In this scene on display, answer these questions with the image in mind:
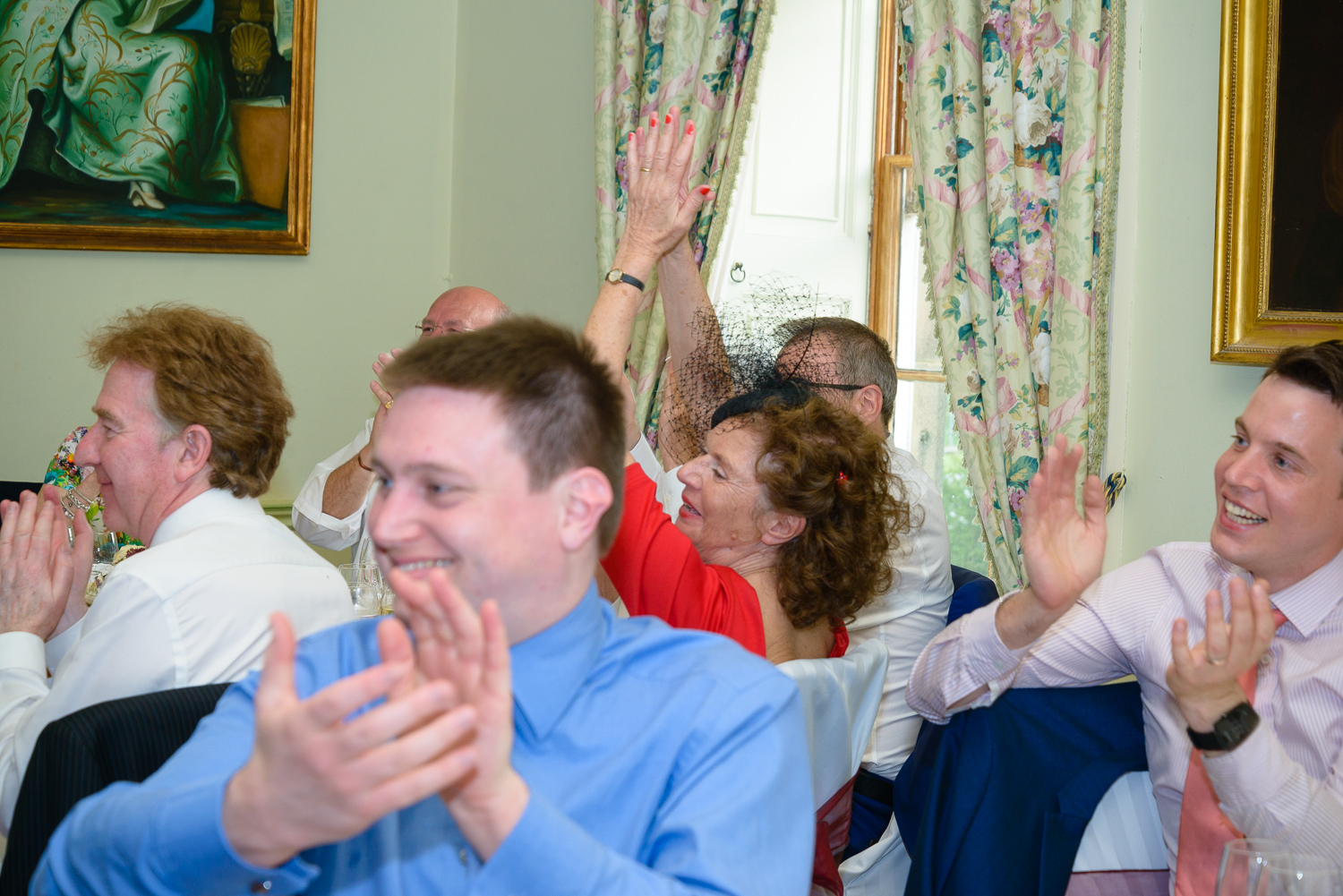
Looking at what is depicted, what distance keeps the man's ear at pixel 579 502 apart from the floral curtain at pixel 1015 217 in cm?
203

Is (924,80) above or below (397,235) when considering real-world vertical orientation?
above

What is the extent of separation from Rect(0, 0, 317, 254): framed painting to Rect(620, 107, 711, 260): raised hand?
243cm

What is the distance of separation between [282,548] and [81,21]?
10.3 feet

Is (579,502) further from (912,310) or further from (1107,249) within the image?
(912,310)

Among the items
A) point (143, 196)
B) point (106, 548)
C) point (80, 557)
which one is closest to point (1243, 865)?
point (80, 557)

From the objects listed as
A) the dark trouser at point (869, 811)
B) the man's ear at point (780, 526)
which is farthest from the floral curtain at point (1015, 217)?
the man's ear at point (780, 526)

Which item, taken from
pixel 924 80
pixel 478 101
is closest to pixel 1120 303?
pixel 924 80

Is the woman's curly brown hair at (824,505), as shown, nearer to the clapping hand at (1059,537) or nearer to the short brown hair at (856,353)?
the clapping hand at (1059,537)

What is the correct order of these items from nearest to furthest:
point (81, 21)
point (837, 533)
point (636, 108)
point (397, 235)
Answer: point (837, 533)
point (636, 108)
point (81, 21)
point (397, 235)

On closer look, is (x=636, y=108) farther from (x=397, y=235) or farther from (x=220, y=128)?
(x=220, y=128)

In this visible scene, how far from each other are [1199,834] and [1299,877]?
68 centimetres

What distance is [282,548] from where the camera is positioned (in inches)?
65.6

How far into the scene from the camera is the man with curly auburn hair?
1437 mm

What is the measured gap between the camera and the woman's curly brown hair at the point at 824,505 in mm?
1903
